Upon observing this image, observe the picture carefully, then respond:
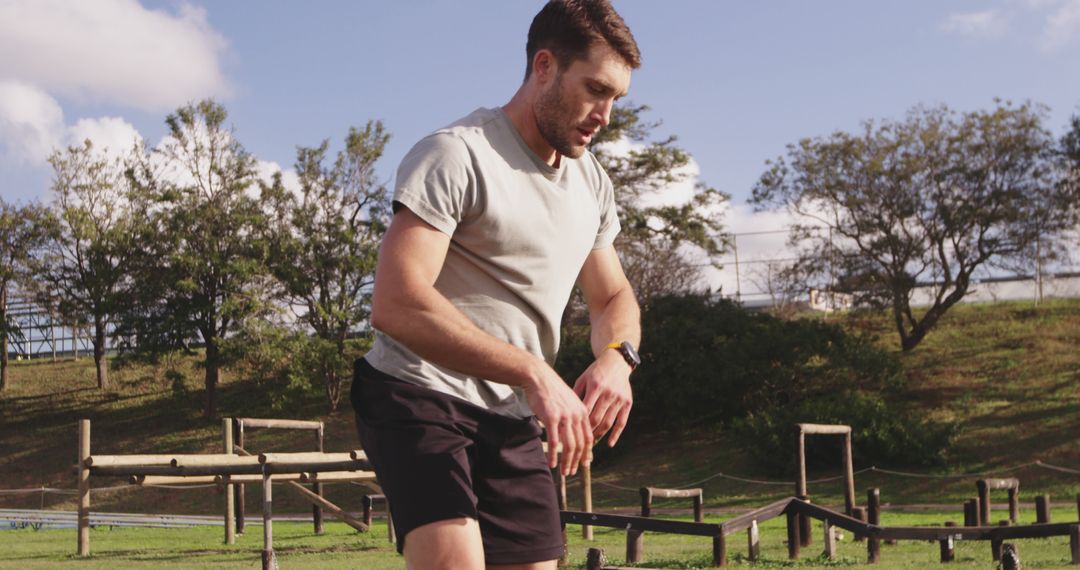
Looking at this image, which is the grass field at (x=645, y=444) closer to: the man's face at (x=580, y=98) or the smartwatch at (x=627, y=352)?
the smartwatch at (x=627, y=352)

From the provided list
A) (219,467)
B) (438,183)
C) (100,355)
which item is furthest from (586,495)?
(100,355)

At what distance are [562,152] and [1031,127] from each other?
32104 mm

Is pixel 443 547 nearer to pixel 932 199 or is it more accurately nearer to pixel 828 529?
pixel 828 529

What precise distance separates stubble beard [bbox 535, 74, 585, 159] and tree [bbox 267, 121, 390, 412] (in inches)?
1385

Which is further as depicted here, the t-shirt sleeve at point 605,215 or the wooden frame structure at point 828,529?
the wooden frame structure at point 828,529

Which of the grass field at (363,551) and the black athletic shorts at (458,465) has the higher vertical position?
the black athletic shorts at (458,465)

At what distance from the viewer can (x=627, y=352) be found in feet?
9.45

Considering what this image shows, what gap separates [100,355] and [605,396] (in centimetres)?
4342

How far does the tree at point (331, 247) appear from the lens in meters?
38.6

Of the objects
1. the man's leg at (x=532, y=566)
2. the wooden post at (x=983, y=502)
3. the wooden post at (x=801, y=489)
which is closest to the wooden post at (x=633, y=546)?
the wooden post at (x=801, y=489)

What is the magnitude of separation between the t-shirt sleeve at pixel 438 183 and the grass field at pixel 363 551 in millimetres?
8913

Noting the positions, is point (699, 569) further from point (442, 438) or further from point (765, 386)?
point (765, 386)

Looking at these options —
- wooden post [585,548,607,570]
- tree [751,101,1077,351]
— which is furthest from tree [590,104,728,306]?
wooden post [585,548,607,570]

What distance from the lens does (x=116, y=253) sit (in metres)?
40.2
